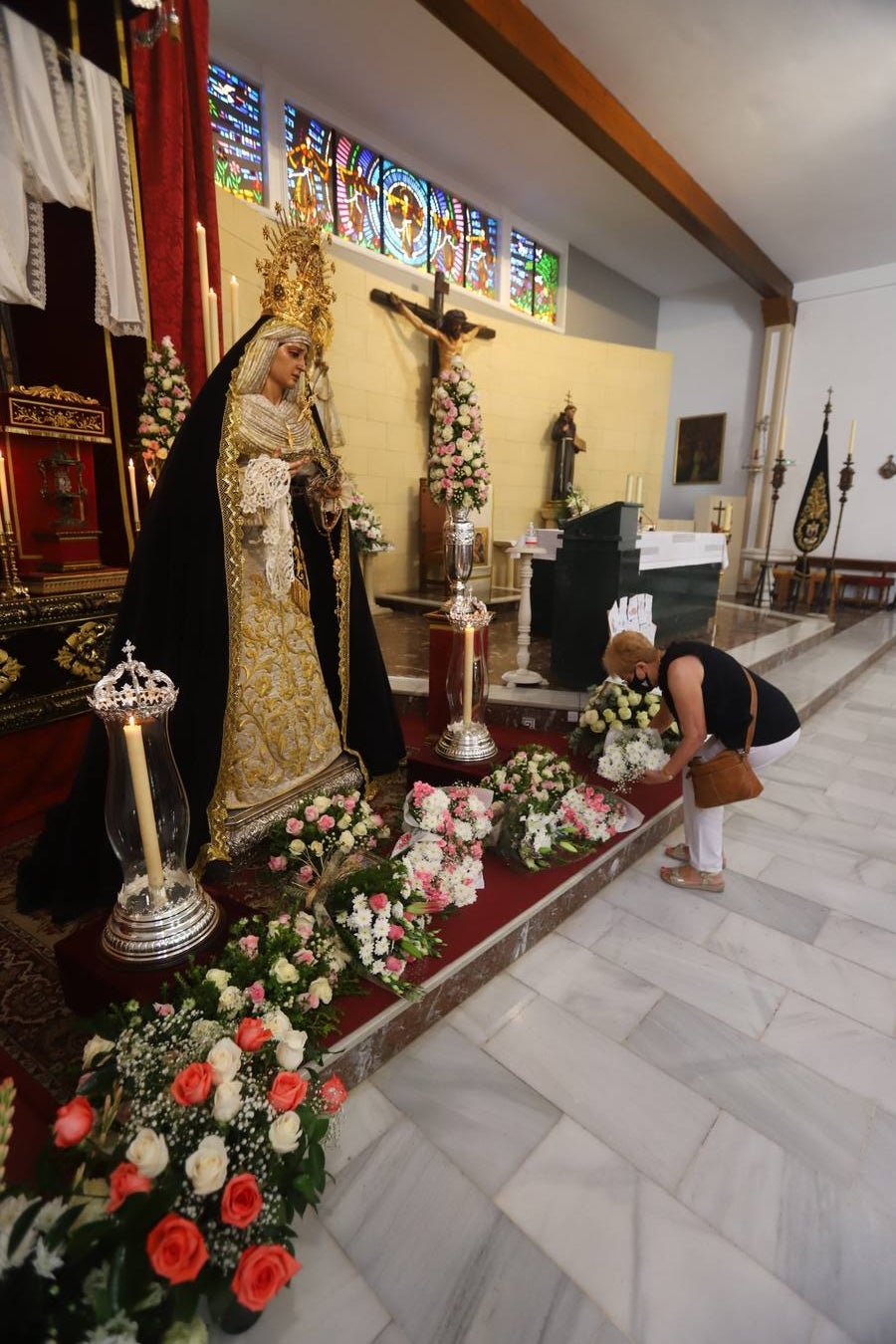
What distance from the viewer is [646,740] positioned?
357 centimetres

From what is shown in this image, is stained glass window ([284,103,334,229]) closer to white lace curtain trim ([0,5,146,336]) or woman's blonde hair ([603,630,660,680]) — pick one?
white lace curtain trim ([0,5,146,336])

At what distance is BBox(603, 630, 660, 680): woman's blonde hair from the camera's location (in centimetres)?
300

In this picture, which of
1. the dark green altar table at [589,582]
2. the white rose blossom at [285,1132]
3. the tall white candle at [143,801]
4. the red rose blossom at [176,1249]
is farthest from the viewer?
→ the dark green altar table at [589,582]

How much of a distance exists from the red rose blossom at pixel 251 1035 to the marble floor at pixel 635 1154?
0.50 m

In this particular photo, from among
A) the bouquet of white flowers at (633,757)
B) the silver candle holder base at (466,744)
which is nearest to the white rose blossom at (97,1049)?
the silver candle holder base at (466,744)

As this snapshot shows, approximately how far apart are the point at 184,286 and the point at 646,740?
4641 mm

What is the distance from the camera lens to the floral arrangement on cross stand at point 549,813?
2.93 metres

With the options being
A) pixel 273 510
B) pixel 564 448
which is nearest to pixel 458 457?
pixel 273 510

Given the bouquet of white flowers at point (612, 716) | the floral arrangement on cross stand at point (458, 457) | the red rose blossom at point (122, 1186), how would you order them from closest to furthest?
the red rose blossom at point (122, 1186) → the bouquet of white flowers at point (612, 716) → the floral arrangement on cross stand at point (458, 457)

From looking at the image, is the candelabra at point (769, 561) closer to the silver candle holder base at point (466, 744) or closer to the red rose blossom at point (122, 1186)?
the silver candle holder base at point (466, 744)

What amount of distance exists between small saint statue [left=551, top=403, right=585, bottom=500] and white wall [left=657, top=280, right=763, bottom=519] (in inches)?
181

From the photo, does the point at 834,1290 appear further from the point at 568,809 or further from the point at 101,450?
the point at 101,450

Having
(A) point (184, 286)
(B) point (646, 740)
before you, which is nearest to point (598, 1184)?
(B) point (646, 740)

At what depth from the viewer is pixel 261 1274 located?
1.20 m
